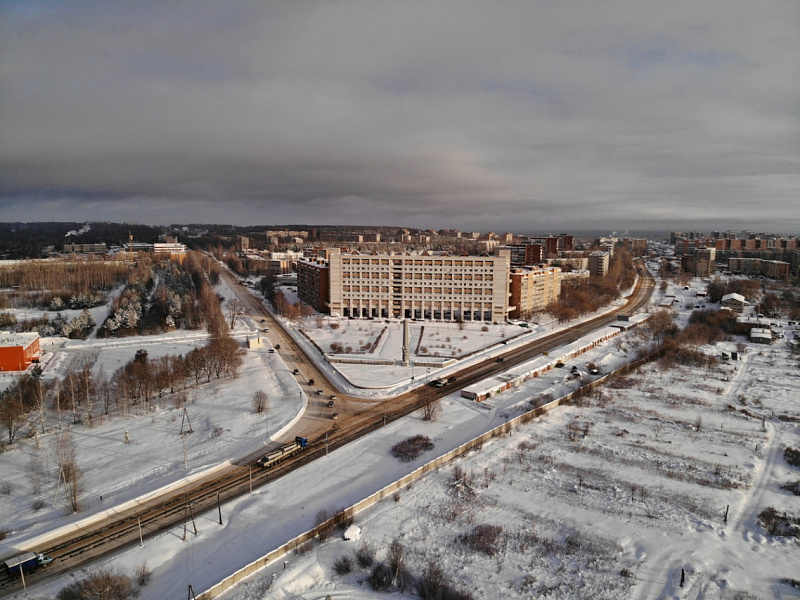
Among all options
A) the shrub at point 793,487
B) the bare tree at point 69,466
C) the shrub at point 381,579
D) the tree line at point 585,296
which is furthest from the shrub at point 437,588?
the tree line at point 585,296

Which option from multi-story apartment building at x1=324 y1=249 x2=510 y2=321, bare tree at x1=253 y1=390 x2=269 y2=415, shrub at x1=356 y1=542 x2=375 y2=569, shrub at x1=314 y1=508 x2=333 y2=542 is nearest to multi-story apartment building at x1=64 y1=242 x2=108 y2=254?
multi-story apartment building at x1=324 y1=249 x2=510 y2=321

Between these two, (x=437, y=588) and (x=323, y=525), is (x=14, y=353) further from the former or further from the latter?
(x=437, y=588)

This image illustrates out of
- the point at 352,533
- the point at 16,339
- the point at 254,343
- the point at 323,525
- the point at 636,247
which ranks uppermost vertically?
the point at 636,247

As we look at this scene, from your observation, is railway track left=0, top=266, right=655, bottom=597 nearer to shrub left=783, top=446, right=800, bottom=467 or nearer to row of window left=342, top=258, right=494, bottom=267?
shrub left=783, top=446, right=800, bottom=467

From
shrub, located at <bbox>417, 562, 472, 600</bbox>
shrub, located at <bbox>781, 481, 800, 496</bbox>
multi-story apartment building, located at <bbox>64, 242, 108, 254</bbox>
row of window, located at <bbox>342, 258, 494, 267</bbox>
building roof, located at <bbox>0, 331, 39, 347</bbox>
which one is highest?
multi-story apartment building, located at <bbox>64, 242, 108, 254</bbox>

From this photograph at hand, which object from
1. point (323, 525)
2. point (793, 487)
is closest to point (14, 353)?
point (323, 525)

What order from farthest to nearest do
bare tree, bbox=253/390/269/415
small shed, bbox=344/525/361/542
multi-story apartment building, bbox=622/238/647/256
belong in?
multi-story apartment building, bbox=622/238/647/256 < bare tree, bbox=253/390/269/415 < small shed, bbox=344/525/361/542

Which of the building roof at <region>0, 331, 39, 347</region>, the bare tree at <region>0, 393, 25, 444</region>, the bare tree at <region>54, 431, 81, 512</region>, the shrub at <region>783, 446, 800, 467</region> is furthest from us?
the building roof at <region>0, 331, 39, 347</region>
